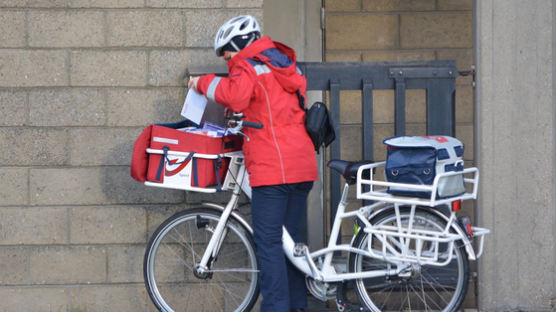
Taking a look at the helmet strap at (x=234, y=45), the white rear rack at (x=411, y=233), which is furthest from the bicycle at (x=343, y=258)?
the helmet strap at (x=234, y=45)

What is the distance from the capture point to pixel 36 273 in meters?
5.52

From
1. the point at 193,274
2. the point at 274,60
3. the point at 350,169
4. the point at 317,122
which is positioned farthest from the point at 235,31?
the point at 193,274

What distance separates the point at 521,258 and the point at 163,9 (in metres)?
2.90

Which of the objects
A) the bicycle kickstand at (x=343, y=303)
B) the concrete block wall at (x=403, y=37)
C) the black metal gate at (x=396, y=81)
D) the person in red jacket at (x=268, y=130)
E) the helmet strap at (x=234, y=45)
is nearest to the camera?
the person in red jacket at (x=268, y=130)

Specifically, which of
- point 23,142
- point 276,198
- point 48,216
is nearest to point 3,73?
point 23,142

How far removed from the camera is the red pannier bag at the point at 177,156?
4848 mm

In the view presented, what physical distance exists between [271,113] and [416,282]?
1.46 metres

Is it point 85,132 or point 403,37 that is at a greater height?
point 403,37

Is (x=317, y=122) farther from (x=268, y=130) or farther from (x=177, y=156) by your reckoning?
(x=177, y=156)

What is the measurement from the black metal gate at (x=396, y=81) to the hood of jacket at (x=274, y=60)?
→ 0.67 metres

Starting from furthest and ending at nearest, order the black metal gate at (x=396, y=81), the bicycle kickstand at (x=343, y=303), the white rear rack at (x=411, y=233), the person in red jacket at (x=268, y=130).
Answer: the black metal gate at (x=396, y=81)
the bicycle kickstand at (x=343, y=303)
the person in red jacket at (x=268, y=130)
the white rear rack at (x=411, y=233)

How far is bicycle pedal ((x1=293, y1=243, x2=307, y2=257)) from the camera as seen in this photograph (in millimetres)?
4969

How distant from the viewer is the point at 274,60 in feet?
15.5

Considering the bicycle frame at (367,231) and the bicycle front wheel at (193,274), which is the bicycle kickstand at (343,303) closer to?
the bicycle frame at (367,231)
